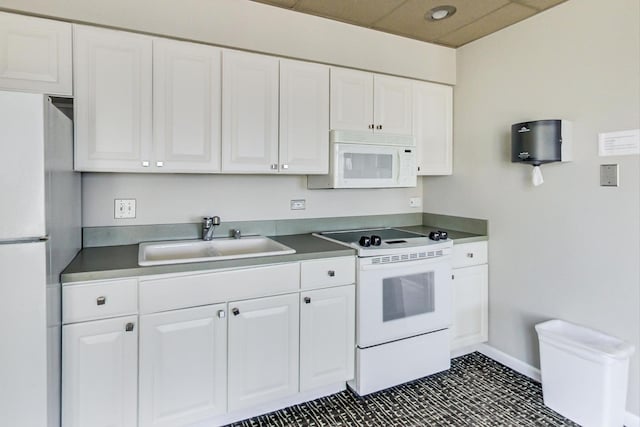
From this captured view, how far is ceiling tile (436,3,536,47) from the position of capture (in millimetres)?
2367

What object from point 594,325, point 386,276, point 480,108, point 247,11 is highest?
point 247,11

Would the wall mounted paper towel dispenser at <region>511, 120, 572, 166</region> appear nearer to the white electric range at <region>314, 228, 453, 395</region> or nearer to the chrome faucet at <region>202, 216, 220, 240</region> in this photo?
the white electric range at <region>314, 228, 453, 395</region>

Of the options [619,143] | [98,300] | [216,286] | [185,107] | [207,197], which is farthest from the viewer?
[207,197]

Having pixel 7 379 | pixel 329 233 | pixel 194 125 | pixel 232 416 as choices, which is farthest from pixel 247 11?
pixel 232 416

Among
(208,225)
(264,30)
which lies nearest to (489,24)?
(264,30)

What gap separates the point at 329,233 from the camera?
2.87 m

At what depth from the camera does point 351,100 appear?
8.56 feet

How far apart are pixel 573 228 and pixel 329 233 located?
5.21ft

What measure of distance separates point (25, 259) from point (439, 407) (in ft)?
7.23

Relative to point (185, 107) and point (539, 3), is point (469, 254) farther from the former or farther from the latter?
point (185, 107)

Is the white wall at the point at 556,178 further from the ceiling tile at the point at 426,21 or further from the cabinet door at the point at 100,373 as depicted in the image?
the cabinet door at the point at 100,373

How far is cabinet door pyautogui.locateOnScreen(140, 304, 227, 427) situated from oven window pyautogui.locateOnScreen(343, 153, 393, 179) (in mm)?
1234

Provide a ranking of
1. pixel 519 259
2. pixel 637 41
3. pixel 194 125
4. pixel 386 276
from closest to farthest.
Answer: pixel 637 41 → pixel 194 125 → pixel 386 276 → pixel 519 259

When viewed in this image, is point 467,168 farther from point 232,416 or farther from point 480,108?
point 232,416
